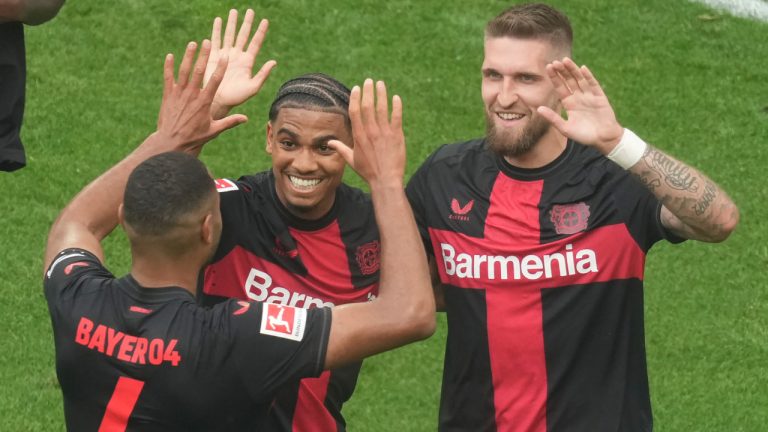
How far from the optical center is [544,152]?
631 centimetres

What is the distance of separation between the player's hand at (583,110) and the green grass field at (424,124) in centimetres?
373

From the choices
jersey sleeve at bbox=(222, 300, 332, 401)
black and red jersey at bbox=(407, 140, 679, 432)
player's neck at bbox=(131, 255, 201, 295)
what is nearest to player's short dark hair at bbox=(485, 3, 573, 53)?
black and red jersey at bbox=(407, 140, 679, 432)

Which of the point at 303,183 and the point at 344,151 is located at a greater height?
the point at 344,151

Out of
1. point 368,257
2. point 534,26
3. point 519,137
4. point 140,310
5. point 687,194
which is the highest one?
point 534,26

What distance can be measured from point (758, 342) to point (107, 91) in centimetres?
557

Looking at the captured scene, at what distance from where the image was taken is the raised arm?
5195mm

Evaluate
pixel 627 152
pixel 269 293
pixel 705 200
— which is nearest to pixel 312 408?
pixel 269 293

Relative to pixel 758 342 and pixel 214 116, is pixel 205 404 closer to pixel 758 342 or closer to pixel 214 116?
pixel 214 116

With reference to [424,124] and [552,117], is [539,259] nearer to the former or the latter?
[552,117]

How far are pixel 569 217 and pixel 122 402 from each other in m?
2.08

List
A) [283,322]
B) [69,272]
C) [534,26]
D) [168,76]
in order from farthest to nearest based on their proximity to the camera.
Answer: [534,26]
[168,76]
[69,272]
[283,322]

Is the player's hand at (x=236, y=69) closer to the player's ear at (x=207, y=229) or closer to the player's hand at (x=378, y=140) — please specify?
the player's hand at (x=378, y=140)

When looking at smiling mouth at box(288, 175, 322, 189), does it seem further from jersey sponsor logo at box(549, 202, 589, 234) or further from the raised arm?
jersey sponsor logo at box(549, 202, 589, 234)

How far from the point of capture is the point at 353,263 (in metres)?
6.37
